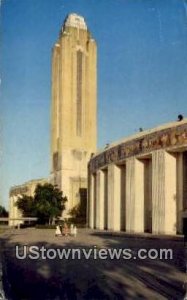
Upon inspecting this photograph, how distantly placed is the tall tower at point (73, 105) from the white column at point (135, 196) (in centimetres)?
2292

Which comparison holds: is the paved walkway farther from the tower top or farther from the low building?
the tower top

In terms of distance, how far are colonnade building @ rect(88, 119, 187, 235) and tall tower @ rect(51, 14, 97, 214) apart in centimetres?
1625

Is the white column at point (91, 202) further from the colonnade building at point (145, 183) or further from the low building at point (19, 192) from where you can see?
the low building at point (19, 192)

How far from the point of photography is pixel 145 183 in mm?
29016

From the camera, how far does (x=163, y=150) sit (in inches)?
1015

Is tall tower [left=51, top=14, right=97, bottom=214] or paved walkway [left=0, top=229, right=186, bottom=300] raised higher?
tall tower [left=51, top=14, right=97, bottom=214]

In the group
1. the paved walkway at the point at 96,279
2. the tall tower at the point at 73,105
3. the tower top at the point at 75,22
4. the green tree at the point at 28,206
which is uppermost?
the tower top at the point at 75,22

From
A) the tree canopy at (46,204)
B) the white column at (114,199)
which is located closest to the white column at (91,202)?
the white column at (114,199)

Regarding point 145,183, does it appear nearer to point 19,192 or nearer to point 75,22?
point 75,22

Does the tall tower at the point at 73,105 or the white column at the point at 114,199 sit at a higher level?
the tall tower at the point at 73,105

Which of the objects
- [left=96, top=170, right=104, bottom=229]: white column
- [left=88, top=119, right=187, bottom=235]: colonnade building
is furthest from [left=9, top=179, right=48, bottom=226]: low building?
[left=88, top=119, right=187, bottom=235]: colonnade building

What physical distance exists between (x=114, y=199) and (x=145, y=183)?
3.40 metres

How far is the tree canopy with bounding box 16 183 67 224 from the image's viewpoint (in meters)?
43.6

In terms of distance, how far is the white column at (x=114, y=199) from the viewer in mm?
31406
